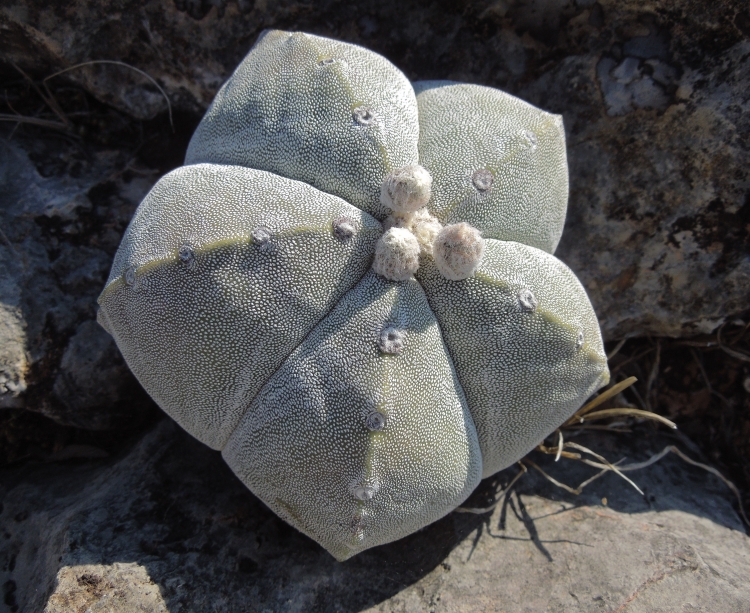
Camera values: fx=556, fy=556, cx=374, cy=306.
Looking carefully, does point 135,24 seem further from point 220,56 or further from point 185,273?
point 185,273

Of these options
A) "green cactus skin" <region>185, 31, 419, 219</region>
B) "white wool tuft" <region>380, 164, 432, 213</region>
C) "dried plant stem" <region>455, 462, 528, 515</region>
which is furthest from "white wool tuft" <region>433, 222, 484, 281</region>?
"dried plant stem" <region>455, 462, 528, 515</region>

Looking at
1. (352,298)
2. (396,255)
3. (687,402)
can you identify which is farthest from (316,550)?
(687,402)

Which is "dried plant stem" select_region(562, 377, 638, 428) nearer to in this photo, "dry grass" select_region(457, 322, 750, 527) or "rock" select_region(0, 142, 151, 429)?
"dry grass" select_region(457, 322, 750, 527)

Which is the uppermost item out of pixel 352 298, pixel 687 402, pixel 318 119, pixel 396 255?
pixel 318 119

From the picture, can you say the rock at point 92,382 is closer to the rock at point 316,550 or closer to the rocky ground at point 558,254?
the rocky ground at point 558,254

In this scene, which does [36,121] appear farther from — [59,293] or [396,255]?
[396,255]

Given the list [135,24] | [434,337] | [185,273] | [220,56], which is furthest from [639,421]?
[135,24]

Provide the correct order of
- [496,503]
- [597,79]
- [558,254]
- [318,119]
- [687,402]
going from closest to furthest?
[318,119], [496,503], [597,79], [558,254], [687,402]
